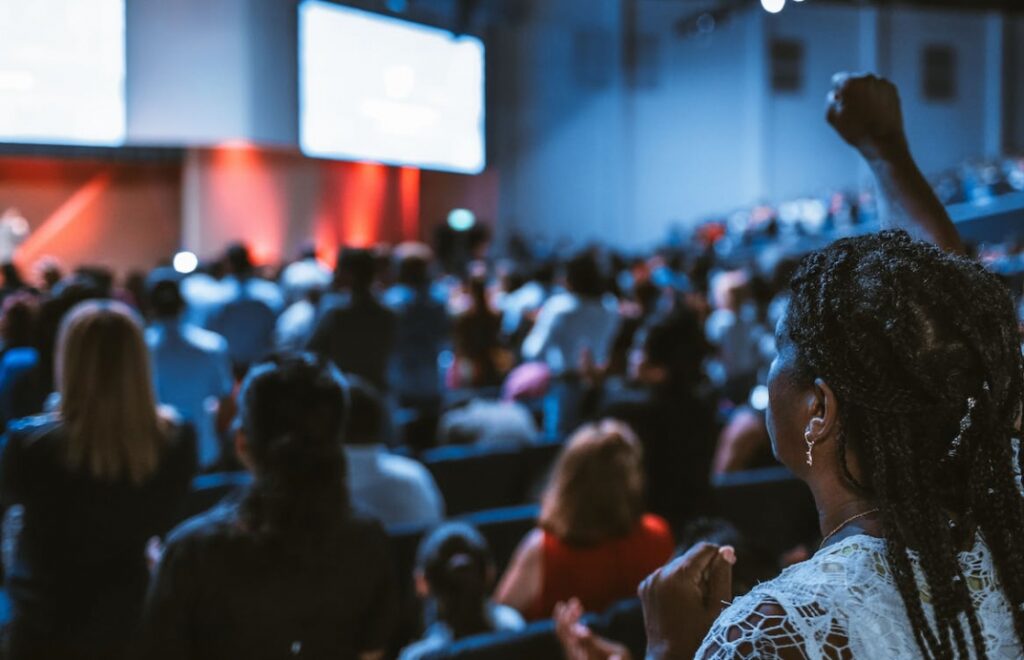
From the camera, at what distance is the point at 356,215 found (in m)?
14.5

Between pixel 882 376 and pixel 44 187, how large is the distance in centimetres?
1449

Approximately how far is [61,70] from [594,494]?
384 inches

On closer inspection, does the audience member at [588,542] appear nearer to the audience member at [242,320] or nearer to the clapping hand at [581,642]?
the clapping hand at [581,642]

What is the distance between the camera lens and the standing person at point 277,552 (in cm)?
186

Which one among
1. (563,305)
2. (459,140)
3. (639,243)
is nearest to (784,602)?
(563,305)

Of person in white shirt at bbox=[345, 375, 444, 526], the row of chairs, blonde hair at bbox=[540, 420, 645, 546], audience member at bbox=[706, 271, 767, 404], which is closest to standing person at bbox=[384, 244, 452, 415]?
the row of chairs

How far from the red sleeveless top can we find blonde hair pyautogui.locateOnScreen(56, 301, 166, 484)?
3.33 ft

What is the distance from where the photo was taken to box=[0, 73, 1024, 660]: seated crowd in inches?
38.1

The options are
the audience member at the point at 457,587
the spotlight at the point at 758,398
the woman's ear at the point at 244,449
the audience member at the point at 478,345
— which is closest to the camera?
the woman's ear at the point at 244,449

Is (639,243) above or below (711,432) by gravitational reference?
above

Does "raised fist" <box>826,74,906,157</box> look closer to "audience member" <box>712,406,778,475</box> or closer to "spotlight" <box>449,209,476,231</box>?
"audience member" <box>712,406,778,475</box>

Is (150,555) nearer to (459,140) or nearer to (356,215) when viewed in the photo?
(459,140)

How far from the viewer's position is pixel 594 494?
2.81 meters

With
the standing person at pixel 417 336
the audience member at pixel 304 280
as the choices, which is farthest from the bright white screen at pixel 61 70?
the standing person at pixel 417 336
